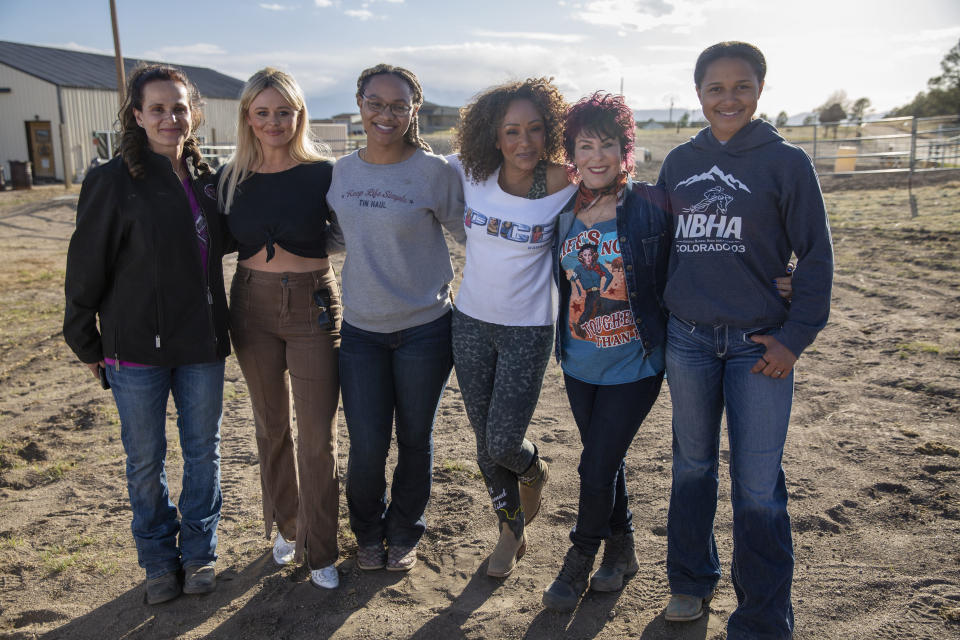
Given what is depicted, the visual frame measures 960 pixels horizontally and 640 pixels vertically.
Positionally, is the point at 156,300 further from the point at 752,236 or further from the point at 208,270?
the point at 752,236

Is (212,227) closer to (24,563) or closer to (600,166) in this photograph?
(600,166)

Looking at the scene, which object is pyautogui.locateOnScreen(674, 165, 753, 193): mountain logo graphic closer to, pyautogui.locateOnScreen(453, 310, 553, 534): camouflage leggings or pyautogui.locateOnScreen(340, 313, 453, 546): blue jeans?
pyautogui.locateOnScreen(453, 310, 553, 534): camouflage leggings

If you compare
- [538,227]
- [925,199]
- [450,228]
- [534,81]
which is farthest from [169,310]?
[925,199]

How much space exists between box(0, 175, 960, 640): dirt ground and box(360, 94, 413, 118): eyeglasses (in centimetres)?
204

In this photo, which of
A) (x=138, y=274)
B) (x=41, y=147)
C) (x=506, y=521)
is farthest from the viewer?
(x=41, y=147)

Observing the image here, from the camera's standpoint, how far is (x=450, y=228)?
9.95 ft

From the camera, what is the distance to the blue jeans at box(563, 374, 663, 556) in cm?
262

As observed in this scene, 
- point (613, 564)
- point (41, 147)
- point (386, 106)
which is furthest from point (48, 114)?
point (613, 564)

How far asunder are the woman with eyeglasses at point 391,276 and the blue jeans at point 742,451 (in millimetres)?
1023

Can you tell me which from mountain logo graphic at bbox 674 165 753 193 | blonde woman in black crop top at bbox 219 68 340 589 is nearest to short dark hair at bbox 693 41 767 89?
mountain logo graphic at bbox 674 165 753 193

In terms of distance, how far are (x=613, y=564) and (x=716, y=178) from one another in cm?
167

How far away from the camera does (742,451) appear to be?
2.41m

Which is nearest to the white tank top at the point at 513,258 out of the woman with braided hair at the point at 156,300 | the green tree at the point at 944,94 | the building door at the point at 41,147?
the woman with braided hair at the point at 156,300

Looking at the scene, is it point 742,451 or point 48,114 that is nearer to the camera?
point 742,451
